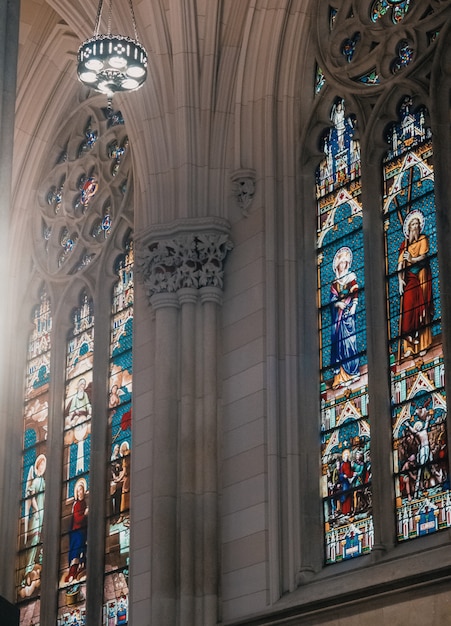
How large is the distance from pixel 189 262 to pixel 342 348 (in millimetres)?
2143

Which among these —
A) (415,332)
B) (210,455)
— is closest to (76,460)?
(210,455)

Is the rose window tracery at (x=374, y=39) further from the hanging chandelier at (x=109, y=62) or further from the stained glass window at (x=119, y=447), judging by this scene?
the stained glass window at (x=119, y=447)

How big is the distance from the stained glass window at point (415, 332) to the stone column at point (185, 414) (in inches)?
85.1

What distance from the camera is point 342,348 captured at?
15945mm

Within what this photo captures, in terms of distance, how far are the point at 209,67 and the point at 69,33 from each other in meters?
3.62

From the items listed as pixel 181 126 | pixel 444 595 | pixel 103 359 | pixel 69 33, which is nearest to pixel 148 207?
pixel 181 126

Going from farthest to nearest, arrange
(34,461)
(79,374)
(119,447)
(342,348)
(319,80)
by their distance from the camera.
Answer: (34,461) < (79,374) < (119,447) < (319,80) < (342,348)

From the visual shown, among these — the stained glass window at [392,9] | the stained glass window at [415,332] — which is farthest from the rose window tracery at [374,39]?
the stained glass window at [415,332]

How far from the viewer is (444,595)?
13320 millimetres

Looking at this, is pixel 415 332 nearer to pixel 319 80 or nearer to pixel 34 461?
pixel 319 80

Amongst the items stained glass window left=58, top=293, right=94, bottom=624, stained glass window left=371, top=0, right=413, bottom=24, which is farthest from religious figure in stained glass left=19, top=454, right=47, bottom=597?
stained glass window left=371, top=0, right=413, bottom=24

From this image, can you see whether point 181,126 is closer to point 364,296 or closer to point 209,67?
point 209,67

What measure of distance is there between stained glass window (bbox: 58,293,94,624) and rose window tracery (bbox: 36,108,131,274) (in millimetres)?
812

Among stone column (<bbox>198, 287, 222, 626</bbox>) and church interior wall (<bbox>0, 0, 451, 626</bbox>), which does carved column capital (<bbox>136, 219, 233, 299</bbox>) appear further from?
stone column (<bbox>198, 287, 222, 626</bbox>)
